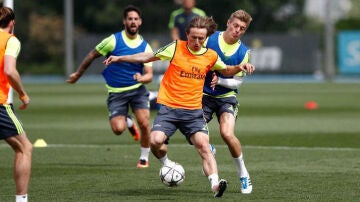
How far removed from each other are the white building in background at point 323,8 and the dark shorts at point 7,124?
7407 centimetres

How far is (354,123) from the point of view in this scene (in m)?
21.7

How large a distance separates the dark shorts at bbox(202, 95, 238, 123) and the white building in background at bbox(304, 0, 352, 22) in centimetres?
7136

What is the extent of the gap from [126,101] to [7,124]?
5.14 metres

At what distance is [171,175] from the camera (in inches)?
445

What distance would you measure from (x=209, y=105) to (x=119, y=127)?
2.82 meters

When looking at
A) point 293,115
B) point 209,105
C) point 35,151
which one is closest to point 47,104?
point 293,115

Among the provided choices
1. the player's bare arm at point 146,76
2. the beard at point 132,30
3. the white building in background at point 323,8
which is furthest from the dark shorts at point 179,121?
the white building in background at point 323,8

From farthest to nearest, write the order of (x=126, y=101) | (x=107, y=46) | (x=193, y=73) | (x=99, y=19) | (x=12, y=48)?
(x=99, y=19), (x=126, y=101), (x=107, y=46), (x=193, y=73), (x=12, y=48)

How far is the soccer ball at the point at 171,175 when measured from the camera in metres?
11.3

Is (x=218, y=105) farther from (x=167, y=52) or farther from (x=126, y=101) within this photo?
(x=126, y=101)

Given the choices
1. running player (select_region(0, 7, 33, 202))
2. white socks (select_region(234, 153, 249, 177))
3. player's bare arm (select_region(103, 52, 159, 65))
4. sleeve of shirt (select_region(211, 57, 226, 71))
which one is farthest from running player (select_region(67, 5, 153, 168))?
running player (select_region(0, 7, 33, 202))

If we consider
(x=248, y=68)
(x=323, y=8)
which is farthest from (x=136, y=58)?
(x=323, y=8)

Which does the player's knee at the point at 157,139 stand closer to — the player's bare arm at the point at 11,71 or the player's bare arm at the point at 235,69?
the player's bare arm at the point at 235,69

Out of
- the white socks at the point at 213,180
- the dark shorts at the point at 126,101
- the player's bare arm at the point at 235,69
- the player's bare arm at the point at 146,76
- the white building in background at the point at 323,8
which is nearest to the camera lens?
the white socks at the point at 213,180
